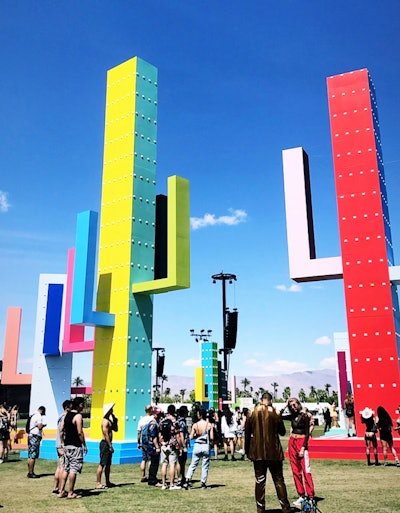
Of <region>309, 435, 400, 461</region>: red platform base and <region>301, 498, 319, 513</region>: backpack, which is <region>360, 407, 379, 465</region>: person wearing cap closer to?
<region>309, 435, 400, 461</region>: red platform base

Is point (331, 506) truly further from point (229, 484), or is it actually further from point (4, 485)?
point (4, 485)

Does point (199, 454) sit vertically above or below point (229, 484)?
above

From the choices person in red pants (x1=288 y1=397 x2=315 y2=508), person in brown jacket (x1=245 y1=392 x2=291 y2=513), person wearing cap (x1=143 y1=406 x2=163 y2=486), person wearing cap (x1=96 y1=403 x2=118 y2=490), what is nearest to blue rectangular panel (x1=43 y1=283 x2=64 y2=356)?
person wearing cap (x1=96 y1=403 x2=118 y2=490)

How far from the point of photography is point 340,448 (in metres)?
13.6

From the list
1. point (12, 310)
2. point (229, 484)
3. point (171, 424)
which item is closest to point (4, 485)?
point (171, 424)

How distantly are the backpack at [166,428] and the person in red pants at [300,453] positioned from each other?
2501 millimetres

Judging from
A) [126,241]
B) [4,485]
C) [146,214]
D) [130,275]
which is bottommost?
[4,485]

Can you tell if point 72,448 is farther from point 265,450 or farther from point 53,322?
point 53,322

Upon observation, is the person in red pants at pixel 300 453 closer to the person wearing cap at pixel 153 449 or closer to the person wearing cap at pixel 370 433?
the person wearing cap at pixel 153 449

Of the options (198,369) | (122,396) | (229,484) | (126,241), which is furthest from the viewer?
(198,369)

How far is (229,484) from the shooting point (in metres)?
9.76

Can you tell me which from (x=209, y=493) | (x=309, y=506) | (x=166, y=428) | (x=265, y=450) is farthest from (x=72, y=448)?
(x=309, y=506)

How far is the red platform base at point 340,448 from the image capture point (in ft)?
43.5

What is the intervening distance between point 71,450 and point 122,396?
17.9ft
